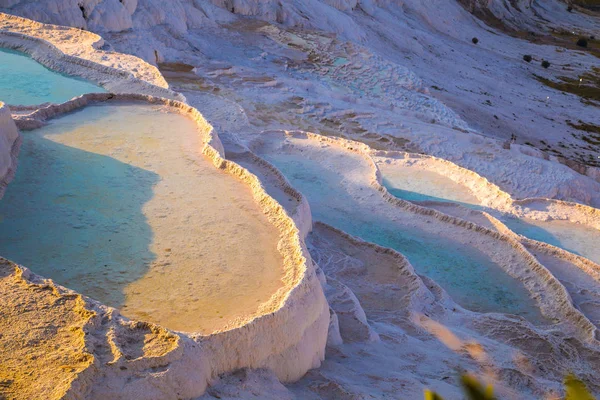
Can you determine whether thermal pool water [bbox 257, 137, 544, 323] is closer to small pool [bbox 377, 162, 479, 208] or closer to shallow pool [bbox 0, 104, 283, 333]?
small pool [bbox 377, 162, 479, 208]

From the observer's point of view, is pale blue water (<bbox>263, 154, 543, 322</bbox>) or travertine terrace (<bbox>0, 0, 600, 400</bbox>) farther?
pale blue water (<bbox>263, 154, 543, 322</bbox>)

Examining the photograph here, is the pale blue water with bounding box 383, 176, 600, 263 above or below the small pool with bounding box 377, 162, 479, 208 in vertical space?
above

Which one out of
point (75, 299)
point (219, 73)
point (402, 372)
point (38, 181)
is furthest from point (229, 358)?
point (219, 73)

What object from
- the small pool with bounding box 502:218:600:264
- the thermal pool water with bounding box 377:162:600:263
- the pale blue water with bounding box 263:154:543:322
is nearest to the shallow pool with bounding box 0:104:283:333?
the pale blue water with bounding box 263:154:543:322

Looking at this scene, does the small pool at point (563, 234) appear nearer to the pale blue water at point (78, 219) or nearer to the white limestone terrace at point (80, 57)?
the white limestone terrace at point (80, 57)

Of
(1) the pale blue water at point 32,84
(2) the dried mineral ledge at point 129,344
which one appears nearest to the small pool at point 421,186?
(1) the pale blue water at point 32,84

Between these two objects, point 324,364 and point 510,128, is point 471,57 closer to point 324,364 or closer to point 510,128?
point 510,128
